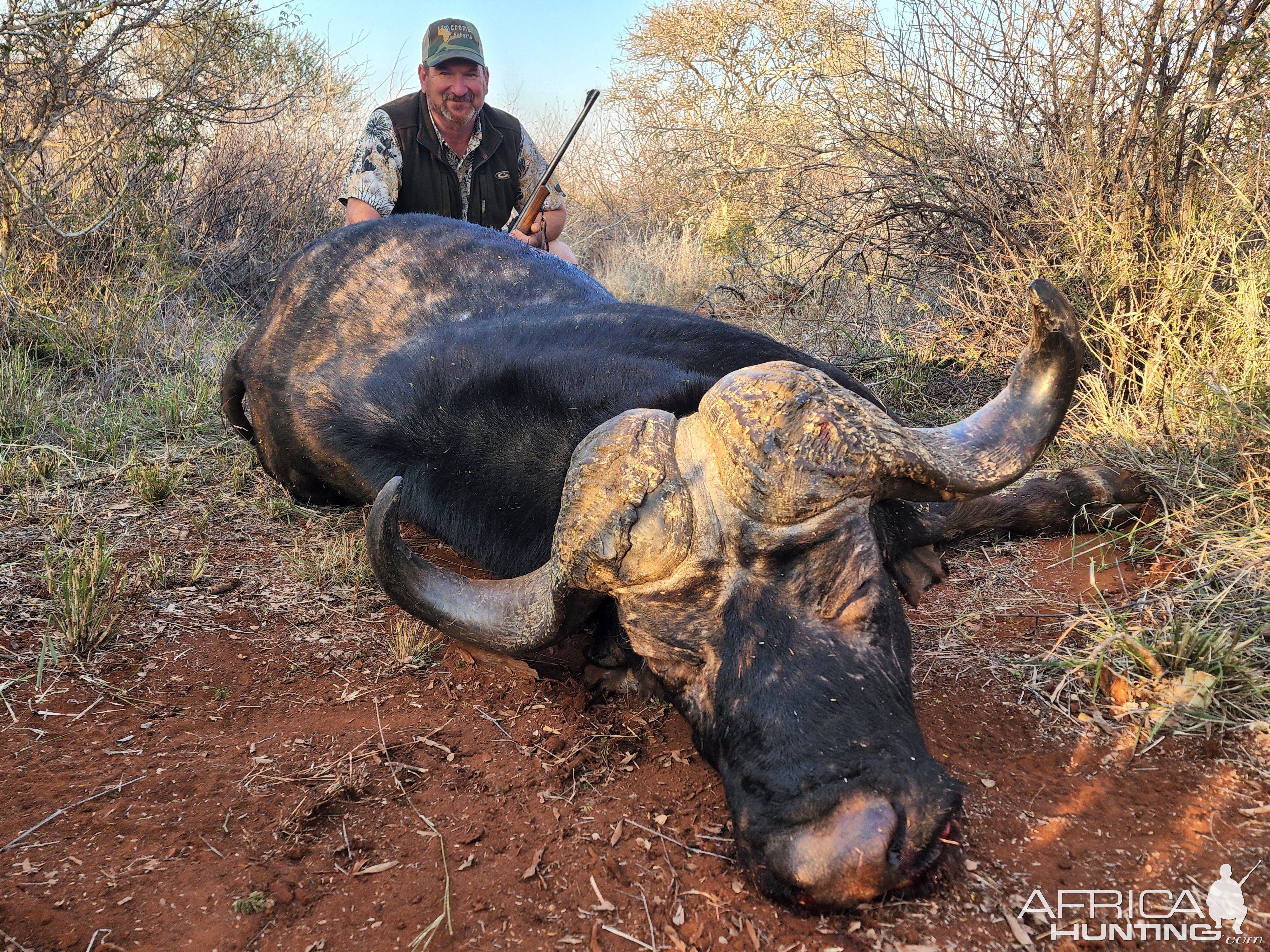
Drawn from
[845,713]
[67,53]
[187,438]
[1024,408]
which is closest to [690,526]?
[845,713]

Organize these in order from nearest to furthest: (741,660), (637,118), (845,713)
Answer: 1. (845,713)
2. (741,660)
3. (637,118)

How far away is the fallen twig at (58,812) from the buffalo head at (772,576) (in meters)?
0.78

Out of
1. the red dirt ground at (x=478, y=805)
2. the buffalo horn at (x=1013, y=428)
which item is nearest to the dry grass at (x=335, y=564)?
the red dirt ground at (x=478, y=805)

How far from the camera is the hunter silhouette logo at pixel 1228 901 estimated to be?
5.26 feet

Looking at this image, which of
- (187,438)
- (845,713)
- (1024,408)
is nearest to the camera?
(845,713)

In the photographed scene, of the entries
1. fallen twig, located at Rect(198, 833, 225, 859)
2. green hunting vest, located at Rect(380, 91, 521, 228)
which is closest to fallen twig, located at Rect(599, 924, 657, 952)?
fallen twig, located at Rect(198, 833, 225, 859)

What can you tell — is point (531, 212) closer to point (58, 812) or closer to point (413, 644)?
point (413, 644)

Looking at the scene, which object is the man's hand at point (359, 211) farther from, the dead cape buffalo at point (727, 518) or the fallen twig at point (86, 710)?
the fallen twig at point (86, 710)

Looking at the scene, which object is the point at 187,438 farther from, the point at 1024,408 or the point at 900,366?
the point at 1024,408

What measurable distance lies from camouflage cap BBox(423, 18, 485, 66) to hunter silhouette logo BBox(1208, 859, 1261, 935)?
6.02m

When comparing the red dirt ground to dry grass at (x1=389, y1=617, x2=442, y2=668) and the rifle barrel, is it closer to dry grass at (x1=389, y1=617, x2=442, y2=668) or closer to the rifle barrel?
dry grass at (x1=389, y1=617, x2=442, y2=668)

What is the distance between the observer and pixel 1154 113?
3570 millimetres

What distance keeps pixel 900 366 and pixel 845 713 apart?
11.2 feet

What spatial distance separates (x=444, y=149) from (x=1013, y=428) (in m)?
4.96
